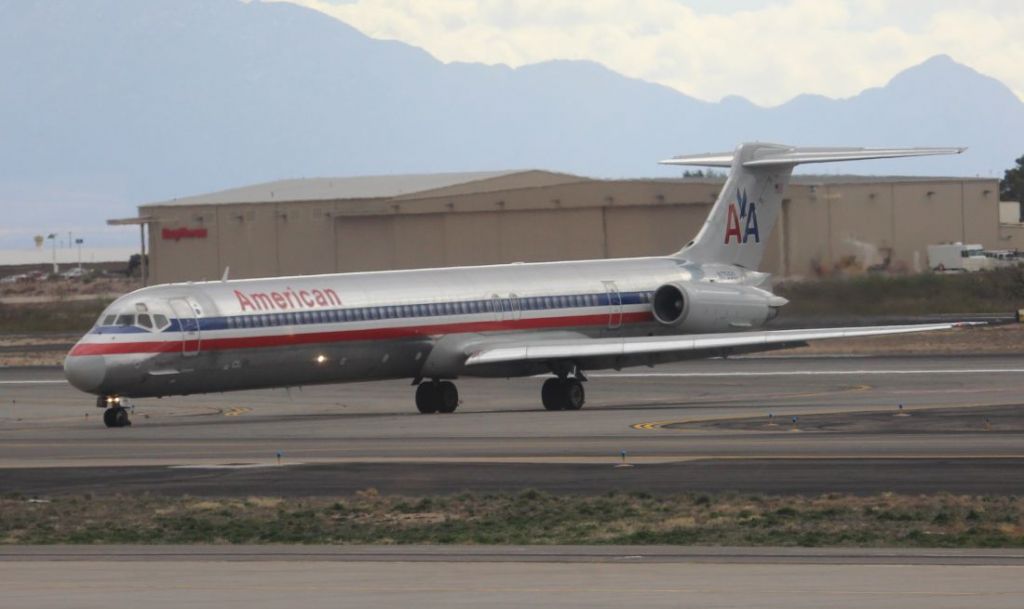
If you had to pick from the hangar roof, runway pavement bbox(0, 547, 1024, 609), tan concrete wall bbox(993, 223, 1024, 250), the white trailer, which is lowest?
runway pavement bbox(0, 547, 1024, 609)

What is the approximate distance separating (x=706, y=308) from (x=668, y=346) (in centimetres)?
394

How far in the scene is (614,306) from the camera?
4225 cm

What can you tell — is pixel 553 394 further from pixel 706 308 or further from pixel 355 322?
pixel 706 308

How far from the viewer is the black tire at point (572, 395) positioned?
3978 centimetres

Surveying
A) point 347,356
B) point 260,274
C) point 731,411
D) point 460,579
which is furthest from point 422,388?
point 260,274

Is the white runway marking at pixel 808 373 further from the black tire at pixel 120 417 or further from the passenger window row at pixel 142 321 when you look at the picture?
the passenger window row at pixel 142 321

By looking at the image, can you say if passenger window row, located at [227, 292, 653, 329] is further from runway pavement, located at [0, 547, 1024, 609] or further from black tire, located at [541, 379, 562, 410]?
runway pavement, located at [0, 547, 1024, 609]

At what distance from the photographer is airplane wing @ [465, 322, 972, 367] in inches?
1526

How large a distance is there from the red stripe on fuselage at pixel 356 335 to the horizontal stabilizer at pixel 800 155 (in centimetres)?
568

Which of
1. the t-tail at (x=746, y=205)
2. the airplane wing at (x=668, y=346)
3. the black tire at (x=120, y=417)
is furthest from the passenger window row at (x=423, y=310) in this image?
the t-tail at (x=746, y=205)

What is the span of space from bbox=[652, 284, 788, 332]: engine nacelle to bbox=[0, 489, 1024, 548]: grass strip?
20.3 m

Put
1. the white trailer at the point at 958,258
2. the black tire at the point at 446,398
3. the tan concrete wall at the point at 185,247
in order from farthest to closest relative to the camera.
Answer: the tan concrete wall at the point at 185,247 → the white trailer at the point at 958,258 → the black tire at the point at 446,398

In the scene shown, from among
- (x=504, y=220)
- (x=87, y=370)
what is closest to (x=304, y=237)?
(x=504, y=220)

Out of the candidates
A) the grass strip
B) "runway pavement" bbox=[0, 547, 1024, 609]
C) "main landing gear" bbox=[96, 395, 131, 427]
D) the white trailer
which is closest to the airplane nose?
"main landing gear" bbox=[96, 395, 131, 427]
